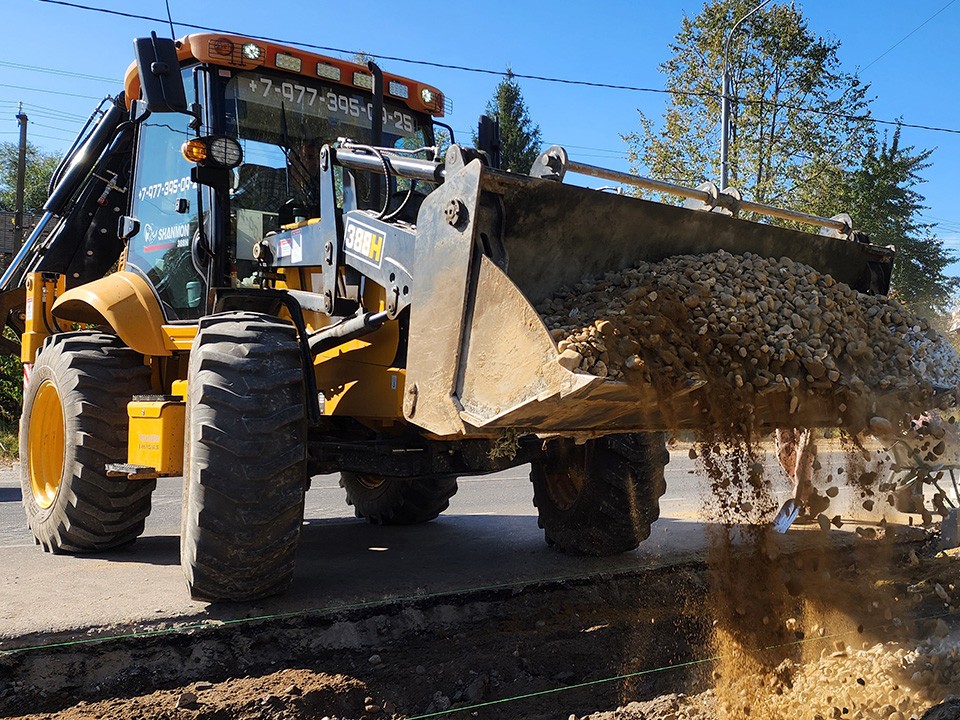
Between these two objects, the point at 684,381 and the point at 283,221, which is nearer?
the point at 684,381

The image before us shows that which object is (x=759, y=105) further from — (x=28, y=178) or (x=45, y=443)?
(x=28, y=178)

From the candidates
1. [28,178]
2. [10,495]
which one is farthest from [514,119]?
[10,495]

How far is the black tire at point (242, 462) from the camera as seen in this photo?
4.09 m

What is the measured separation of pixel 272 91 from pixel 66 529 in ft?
9.80

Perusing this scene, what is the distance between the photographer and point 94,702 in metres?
3.69

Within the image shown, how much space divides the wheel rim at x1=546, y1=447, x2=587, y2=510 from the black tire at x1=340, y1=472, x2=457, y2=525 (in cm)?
116

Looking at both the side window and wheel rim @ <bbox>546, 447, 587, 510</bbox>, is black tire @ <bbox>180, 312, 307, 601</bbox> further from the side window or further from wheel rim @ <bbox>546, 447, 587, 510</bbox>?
wheel rim @ <bbox>546, 447, 587, 510</bbox>

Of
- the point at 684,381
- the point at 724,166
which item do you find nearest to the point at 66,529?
the point at 684,381

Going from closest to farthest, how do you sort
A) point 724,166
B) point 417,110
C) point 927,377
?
1. point 927,377
2. point 417,110
3. point 724,166

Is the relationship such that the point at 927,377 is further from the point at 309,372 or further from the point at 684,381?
the point at 309,372

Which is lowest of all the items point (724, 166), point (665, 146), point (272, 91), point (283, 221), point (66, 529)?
point (66, 529)

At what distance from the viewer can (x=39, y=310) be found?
270 inches

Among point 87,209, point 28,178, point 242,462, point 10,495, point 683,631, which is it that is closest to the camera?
point 242,462

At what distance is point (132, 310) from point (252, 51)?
5.71ft
